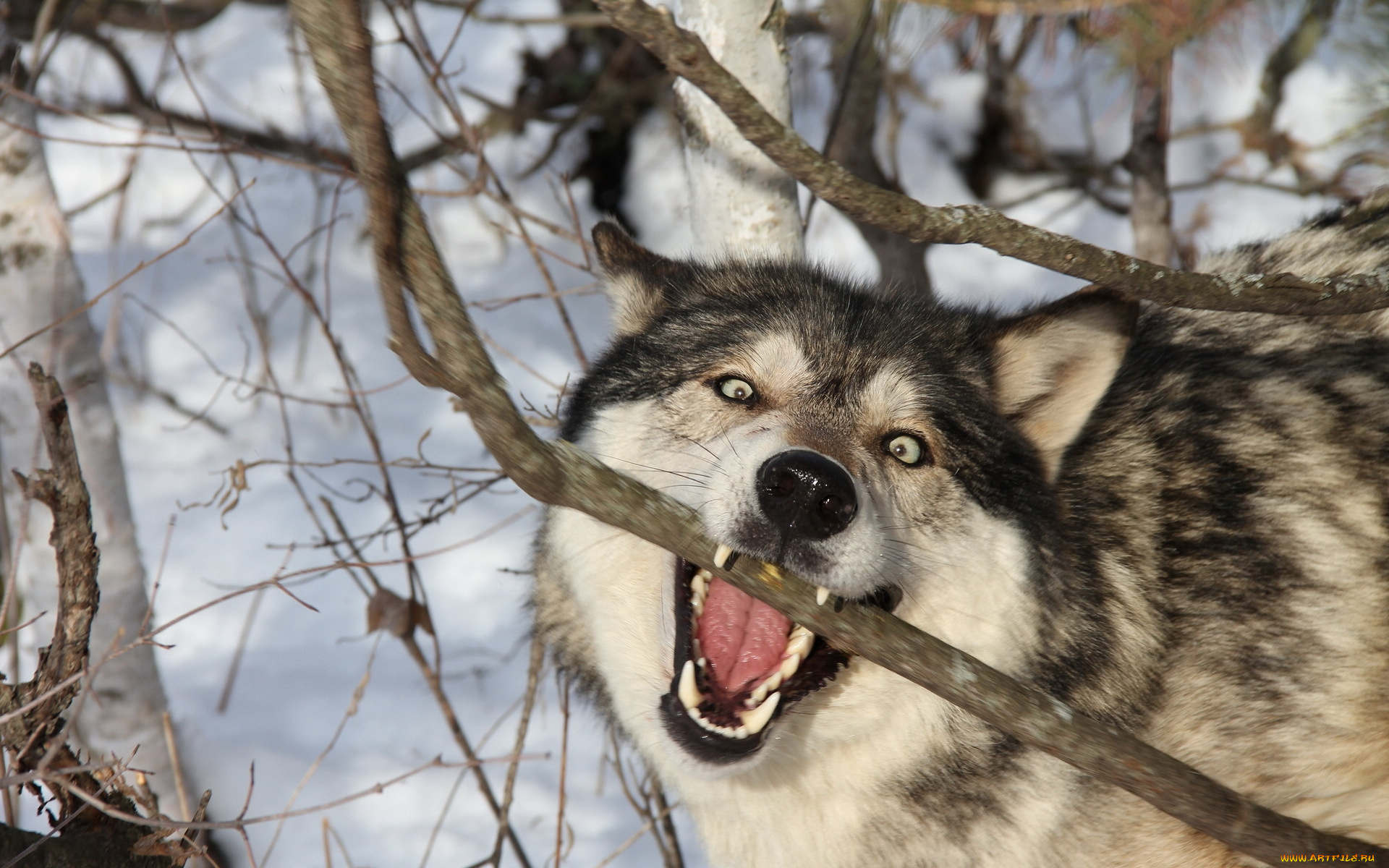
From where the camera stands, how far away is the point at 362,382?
656cm

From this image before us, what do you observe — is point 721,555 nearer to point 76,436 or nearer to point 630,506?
point 630,506

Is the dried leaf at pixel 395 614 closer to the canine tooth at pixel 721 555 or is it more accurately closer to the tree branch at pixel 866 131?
the canine tooth at pixel 721 555

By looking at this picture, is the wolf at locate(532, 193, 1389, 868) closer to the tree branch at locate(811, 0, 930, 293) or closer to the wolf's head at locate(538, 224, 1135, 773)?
the wolf's head at locate(538, 224, 1135, 773)

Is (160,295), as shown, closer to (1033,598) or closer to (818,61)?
(818,61)

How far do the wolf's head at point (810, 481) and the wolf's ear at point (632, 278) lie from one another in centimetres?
16

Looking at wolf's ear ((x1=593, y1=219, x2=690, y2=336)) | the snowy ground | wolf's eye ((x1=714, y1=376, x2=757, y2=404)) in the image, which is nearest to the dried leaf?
the snowy ground

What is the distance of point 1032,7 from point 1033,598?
2790mm

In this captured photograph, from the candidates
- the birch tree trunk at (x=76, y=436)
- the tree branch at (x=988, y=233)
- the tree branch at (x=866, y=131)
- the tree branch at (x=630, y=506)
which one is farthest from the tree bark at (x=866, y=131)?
the tree branch at (x=630, y=506)

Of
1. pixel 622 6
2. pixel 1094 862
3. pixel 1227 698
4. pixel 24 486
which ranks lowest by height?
pixel 24 486

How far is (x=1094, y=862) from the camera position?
2.34 metres

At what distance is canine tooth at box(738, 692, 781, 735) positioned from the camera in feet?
6.88

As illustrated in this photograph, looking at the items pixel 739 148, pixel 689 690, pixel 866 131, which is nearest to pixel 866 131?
pixel 866 131

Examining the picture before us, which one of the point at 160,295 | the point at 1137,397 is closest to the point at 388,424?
the point at 160,295

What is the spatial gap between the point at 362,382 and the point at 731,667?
16.1 ft
